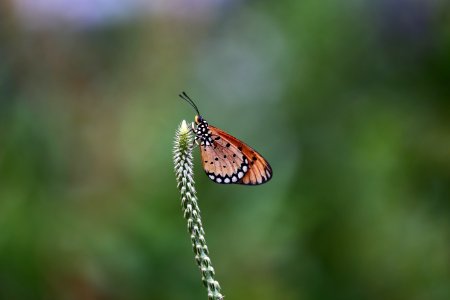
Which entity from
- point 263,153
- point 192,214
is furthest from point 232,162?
point 263,153

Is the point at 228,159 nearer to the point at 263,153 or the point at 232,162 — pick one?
the point at 232,162

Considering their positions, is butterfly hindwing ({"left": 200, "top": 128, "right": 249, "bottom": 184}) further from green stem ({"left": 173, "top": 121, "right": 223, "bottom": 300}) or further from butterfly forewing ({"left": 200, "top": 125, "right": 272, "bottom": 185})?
green stem ({"left": 173, "top": 121, "right": 223, "bottom": 300})

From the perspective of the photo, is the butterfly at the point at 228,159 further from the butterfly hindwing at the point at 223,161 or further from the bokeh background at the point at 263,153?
the bokeh background at the point at 263,153

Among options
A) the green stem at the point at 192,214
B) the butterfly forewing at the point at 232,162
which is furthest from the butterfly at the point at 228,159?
the green stem at the point at 192,214
